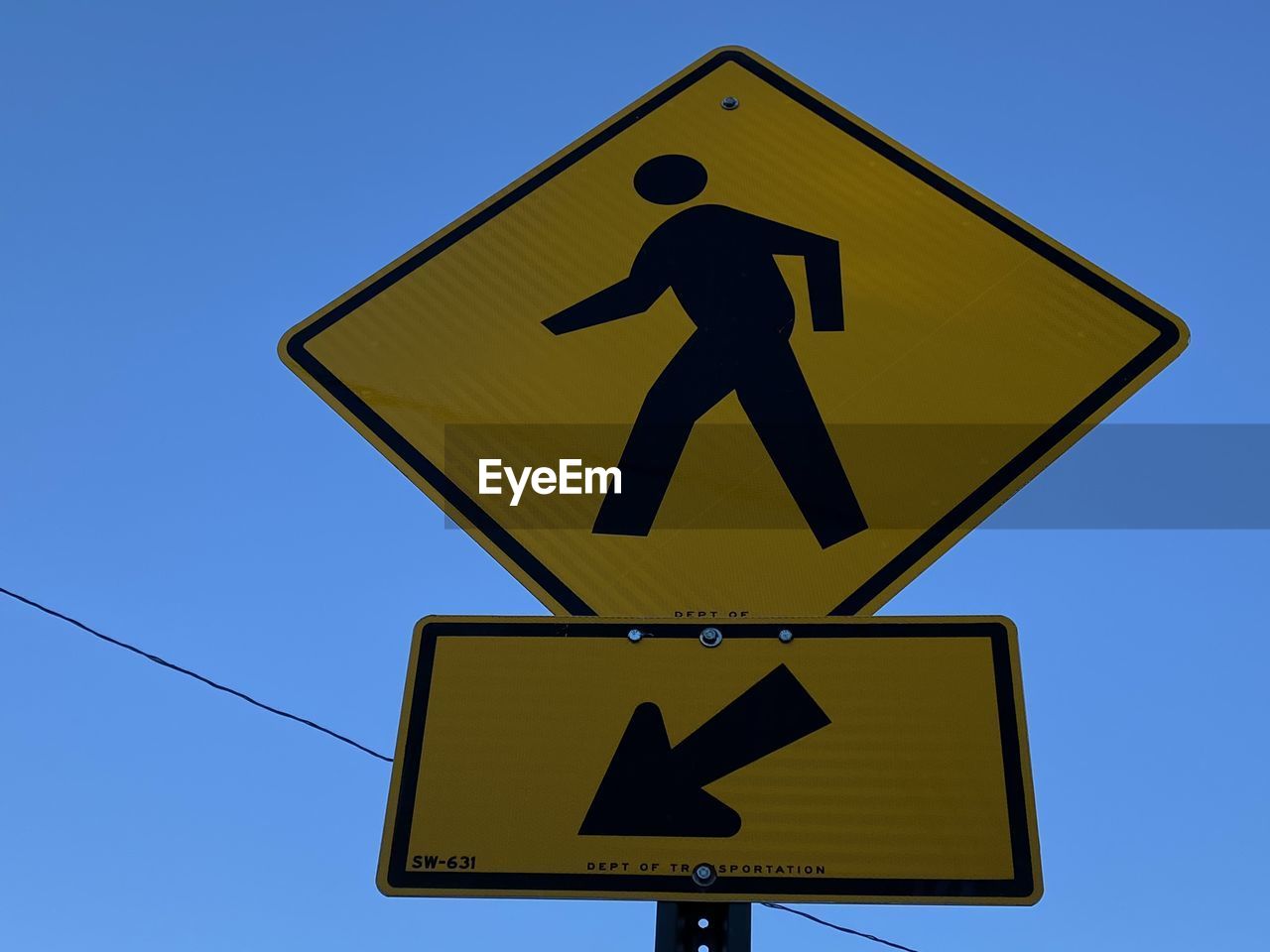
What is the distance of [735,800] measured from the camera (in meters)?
1.47

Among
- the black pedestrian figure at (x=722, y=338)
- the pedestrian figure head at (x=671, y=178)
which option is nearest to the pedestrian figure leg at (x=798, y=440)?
the black pedestrian figure at (x=722, y=338)

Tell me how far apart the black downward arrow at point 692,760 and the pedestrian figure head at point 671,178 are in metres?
1.01

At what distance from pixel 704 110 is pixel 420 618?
1.24 metres

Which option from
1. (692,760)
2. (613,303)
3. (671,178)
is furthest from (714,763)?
(671,178)

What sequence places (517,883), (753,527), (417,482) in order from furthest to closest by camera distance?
(417,482), (753,527), (517,883)

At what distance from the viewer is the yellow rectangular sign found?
1.42m

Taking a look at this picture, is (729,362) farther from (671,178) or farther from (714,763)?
(714,763)

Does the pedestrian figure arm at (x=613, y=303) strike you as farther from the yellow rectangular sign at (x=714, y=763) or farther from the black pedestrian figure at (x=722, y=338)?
the yellow rectangular sign at (x=714, y=763)

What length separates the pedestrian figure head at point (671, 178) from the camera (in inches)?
89.0

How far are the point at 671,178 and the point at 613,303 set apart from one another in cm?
34

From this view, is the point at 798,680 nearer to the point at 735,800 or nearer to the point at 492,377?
the point at 735,800

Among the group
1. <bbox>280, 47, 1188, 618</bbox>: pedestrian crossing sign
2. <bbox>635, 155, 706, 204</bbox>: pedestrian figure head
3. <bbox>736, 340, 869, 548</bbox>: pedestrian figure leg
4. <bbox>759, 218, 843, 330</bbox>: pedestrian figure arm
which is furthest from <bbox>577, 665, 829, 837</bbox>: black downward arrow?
<bbox>635, 155, 706, 204</bbox>: pedestrian figure head

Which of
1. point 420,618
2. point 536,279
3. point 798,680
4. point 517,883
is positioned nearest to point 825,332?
point 536,279
